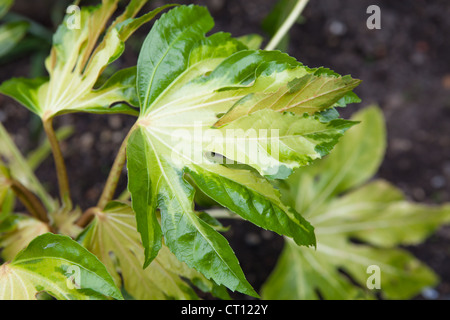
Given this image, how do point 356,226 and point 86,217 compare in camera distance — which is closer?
point 86,217

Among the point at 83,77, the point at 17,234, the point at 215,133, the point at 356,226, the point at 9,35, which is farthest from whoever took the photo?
the point at 356,226

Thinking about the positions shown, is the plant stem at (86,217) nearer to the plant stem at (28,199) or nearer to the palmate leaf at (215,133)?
the plant stem at (28,199)

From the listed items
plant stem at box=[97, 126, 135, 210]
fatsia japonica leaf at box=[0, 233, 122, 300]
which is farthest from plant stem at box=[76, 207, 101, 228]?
fatsia japonica leaf at box=[0, 233, 122, 300]

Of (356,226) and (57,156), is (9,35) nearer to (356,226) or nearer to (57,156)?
(57,156)

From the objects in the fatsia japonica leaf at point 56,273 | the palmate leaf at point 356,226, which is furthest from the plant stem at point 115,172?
the palmate leaf at point 356,226

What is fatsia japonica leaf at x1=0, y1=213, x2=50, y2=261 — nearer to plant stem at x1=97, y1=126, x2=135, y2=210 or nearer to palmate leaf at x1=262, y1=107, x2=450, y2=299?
plant stem at x1=97, y1=126, x2=135, y2=210

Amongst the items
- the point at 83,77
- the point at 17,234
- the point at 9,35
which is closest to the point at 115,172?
the point at 83,77
